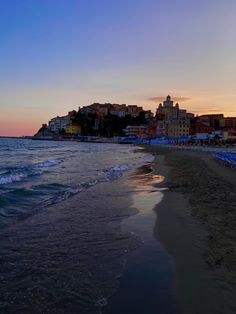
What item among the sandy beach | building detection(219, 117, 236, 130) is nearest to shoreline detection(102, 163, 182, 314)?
the sandy beach

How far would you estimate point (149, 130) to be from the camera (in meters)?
172

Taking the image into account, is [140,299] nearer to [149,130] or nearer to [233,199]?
[233,199]

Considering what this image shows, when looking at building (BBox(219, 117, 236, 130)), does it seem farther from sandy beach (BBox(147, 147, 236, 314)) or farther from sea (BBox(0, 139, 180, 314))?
sea (BBox(0, 139, 180, 314))

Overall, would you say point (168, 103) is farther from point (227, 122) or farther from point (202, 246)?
point (202, 246)

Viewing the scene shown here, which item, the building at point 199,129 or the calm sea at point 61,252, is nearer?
the calm sea at point 61,252

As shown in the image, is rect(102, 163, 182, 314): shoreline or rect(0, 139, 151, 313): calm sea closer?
rect(102, 163, 182, 314): shoreline

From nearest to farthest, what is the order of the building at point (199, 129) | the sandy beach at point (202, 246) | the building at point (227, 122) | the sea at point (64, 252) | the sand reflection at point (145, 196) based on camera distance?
the sandy beach at point (202, 246)
the sea at point (64, 252)
the sand reflection at point (145, 196)
the building at point (199, 129)
the building at point (227, 122)

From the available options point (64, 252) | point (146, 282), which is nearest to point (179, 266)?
point (146, 282)

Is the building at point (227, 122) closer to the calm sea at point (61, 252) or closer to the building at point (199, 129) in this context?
the building at point (199, 129)

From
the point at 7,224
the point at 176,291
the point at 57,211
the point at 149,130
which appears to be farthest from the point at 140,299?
the point at 149,130

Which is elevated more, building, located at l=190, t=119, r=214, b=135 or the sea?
building, located at l=190, t=119, r=214, b=135

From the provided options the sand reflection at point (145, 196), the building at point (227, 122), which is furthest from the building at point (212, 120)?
the sand reflection at point (145, 196)

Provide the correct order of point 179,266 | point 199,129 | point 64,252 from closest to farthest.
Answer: point 179,266
point 64,252
point 199,129

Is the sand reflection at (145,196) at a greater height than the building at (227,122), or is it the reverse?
the building at (227,122)
